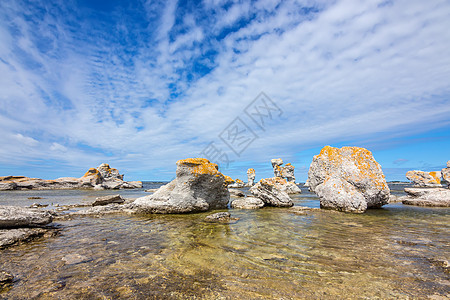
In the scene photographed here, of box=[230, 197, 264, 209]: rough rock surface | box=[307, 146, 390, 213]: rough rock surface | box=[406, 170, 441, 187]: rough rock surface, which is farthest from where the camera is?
box=[406, 170, 441, 187]: rough rock surface

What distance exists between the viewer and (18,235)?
23.2 feet

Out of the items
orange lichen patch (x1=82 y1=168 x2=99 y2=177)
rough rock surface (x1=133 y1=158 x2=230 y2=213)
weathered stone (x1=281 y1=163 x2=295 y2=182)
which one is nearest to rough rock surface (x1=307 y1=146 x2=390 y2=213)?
rough rock surface (x1=133 y1=158 x2=230 y2=213)

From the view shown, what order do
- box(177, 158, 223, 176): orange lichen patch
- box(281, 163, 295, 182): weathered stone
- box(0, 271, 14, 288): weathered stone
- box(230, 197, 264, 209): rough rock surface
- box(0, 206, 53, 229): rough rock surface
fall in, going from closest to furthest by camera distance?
box(0, 271, 14, 288): weathered stone < box(0, 206, 53, 229): rough rock surface < box(177, 158, 223, 176): orange lichen patch < box(230, 197, 264, 209): rough rock surface < box(281, 163, 295, 182): weathered stone

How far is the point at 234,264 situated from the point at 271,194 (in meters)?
13.0

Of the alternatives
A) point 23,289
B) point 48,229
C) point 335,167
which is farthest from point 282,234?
point 335,167

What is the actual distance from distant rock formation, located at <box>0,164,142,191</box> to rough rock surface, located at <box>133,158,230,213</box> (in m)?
52.8

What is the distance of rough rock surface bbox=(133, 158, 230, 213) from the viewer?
1382 cm

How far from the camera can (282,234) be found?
26.3 feet

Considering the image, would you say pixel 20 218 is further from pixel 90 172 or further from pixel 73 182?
pixel 90 172

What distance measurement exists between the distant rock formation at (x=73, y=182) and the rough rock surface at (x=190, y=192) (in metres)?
52.8

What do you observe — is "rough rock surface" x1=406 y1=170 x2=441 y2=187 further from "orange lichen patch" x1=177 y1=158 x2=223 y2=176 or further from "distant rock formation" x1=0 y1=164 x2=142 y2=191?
"distant rock formation" x1=0 y1=164 x2=142 y2=191

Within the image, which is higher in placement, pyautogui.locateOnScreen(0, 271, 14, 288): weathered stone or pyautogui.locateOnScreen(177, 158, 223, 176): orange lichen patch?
pyautogui.locateOnScreen(177, 158, 223, 176): orange lichen patch

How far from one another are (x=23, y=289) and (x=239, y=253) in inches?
186

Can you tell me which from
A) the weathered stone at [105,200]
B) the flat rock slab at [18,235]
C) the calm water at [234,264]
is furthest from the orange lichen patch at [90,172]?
the calm water at [234,264]
